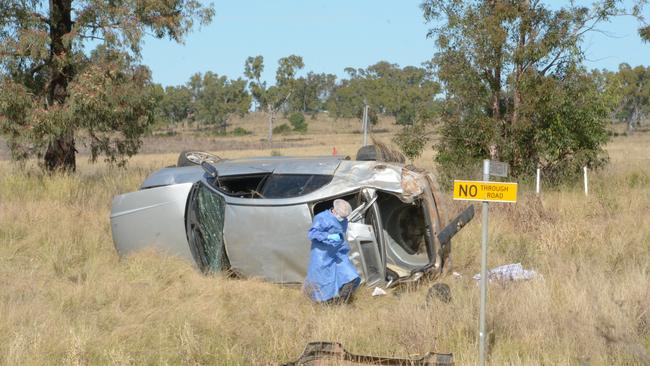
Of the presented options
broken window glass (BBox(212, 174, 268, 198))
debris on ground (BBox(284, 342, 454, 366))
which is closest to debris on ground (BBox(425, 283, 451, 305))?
debris on ground (BBox(284, 342, 454, 366))

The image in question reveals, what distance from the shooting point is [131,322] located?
709cm

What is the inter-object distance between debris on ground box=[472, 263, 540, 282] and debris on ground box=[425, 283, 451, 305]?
69 cm

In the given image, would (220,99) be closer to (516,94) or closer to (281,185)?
(516,94)

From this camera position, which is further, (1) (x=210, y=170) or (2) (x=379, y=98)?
(2) (x=379, y=98)

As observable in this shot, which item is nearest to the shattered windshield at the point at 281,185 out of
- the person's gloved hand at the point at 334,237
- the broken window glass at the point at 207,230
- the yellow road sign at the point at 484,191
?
the broken window glass at the point at 207,230

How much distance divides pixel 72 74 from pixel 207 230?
981cm

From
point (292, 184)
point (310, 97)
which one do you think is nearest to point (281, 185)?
point (292, 184)

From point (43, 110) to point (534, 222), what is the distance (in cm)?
1025

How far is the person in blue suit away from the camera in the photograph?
7.91 m

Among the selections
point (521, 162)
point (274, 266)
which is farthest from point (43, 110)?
point (521, 162)

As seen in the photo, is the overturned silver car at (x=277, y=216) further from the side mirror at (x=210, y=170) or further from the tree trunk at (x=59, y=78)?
the tree trunk at (x=59, y=78)

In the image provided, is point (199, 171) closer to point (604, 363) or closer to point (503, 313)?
point (503, 313)

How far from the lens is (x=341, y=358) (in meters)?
5.80

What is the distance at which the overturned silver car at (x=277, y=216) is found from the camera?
28.5 feet
